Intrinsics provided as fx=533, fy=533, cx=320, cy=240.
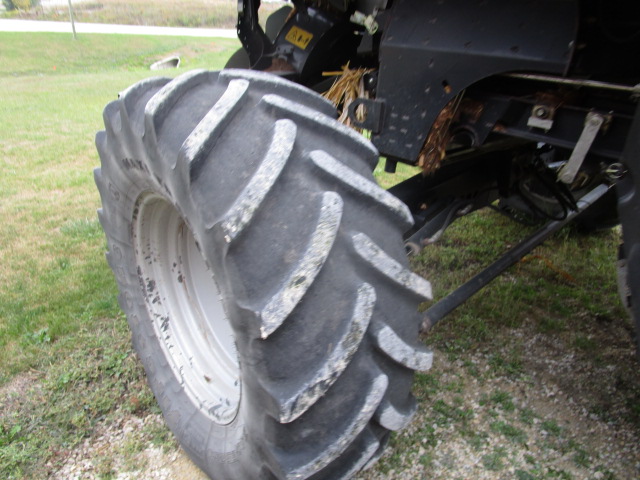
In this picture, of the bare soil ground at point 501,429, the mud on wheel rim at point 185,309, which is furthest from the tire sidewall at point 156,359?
the bare soil ground at point 501,429

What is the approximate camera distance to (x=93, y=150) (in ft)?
20.1

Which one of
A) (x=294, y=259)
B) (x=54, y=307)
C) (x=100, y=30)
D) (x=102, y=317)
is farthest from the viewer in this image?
(x=100, y=30)

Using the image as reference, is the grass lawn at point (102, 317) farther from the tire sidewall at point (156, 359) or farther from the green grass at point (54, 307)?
the tire sidewall at point (156, 359)

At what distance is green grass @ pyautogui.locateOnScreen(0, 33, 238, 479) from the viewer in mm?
2166

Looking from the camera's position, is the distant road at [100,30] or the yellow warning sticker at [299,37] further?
the distant road at [100,30]

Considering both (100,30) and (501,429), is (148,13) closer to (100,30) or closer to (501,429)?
(100,30)

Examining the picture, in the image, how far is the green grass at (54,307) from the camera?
2.17 m

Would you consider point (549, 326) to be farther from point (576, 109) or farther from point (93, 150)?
point (93, 150)

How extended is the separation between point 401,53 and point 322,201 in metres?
Answer: 0.66

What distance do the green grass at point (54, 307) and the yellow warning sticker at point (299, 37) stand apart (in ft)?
5.37

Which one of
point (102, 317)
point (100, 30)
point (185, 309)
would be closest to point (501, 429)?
point (185, 309)

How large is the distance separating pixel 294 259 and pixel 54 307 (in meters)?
2.33

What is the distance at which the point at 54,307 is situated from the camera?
2.97 metres

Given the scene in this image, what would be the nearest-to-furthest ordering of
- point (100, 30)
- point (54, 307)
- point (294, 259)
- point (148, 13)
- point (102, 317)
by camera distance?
point (294, 259) < point (102, 317) < point (54, 307) < point (100, 30) < point (148, 13)
